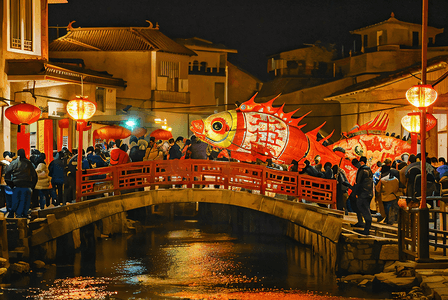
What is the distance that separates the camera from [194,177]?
2114 cm

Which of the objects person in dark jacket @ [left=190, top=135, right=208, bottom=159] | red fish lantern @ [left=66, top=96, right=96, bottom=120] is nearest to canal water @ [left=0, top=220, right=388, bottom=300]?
person in dark jacket @ [left=190, top=135, right=208, bottom=159]

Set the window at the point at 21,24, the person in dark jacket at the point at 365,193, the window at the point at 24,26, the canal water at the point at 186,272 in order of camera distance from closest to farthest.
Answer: the canal water at the point at 186,272 → the person in dark jacket at the point at 365,193 → the window at the point at 24,26 → the window at the point at 21,24

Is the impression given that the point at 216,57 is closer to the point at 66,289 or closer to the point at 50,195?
the point at 50,195

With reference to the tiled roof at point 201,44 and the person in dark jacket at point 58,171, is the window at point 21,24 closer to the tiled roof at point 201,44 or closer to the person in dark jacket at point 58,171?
the person in dark jacket at point 58,171

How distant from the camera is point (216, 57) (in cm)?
4891

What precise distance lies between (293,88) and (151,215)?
73.8ft

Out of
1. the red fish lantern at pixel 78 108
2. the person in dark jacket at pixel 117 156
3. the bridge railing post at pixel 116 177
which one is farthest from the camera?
the person in dark jacket at pixel 117 156

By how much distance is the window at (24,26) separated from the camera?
2194cm

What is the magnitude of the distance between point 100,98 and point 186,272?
61.3ft

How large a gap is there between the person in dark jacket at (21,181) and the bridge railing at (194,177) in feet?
7.69

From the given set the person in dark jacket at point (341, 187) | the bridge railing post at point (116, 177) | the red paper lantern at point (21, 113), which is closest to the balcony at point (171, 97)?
the red paper lantern at point (21, 113)

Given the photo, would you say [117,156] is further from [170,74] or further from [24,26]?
[170,74]

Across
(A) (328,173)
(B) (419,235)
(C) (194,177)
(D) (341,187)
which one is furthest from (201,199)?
(B) (419,235)

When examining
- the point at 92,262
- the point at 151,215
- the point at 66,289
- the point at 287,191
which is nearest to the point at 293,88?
the point at 151,215
